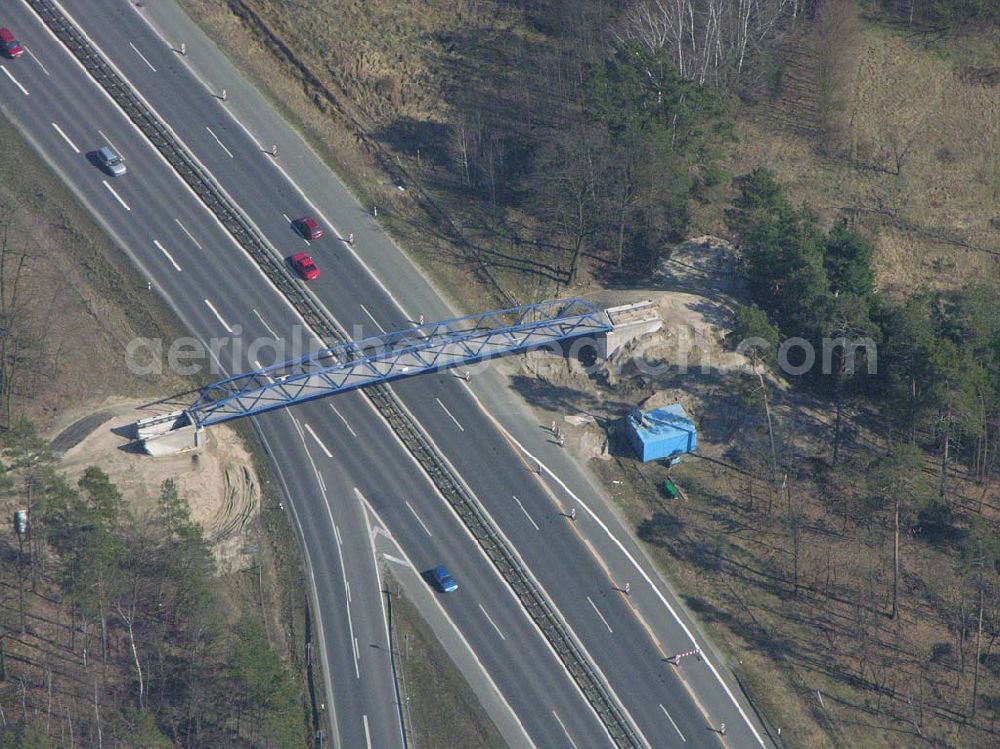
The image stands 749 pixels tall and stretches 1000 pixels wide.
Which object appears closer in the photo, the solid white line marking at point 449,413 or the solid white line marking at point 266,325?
the solid white line marking at point 449,413

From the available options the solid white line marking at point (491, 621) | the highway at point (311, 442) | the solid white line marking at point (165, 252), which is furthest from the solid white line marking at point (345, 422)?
the solid white line marking at point (165, 252)

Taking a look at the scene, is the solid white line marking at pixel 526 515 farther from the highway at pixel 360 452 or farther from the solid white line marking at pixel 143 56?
the solid white line marking at pixel 143 56

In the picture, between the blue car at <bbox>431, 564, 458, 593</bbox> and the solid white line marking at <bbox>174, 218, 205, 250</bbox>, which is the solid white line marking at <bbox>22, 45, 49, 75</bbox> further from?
the blue car at <bbox>431, 564, 458, 593</bbox>

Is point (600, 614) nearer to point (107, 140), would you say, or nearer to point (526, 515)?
point (526, 515)

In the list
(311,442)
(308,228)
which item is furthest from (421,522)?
(308,228)

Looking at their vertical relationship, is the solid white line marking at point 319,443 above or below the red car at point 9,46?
below

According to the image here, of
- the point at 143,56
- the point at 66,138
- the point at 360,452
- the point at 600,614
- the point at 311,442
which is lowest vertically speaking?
the point at 600,614

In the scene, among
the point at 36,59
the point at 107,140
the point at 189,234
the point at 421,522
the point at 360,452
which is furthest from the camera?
the point at 36,59
